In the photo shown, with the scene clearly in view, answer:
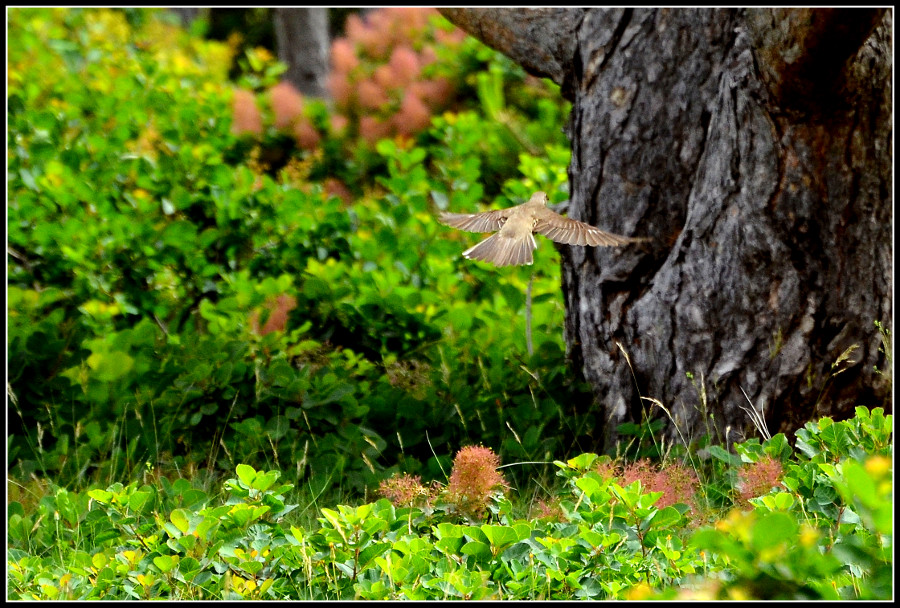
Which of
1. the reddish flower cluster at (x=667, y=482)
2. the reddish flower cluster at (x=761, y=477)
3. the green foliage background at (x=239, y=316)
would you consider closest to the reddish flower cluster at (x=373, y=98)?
the green foliage background at (x=239, y=316)

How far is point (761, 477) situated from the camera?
8.50ft

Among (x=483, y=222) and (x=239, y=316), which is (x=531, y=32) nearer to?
(x=483, y=222)

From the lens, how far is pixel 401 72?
9125mm

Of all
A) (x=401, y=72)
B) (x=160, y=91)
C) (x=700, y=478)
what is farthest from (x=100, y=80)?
(x=700, y=478)

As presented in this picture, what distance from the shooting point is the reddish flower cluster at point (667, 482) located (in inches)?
108

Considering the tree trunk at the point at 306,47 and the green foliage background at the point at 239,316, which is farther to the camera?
the tree trunk at the point at 306,47

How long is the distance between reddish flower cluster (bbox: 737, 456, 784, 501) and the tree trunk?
9.97m

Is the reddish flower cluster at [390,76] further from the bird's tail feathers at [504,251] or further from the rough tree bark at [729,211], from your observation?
the bird's tail feathers at [504,251]

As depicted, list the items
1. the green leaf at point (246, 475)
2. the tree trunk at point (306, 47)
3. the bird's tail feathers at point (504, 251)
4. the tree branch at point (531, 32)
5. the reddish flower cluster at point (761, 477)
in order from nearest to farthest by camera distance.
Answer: the green leaf at point (246, 475) → the reddish flower cluster at point (761, 477) → the bird's tail feathers at point (504, 251) → the tree branch at point (531, 32) → the tree trunk at point (306, 47)

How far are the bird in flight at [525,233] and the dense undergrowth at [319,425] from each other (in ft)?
2.15

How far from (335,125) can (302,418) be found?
572cm

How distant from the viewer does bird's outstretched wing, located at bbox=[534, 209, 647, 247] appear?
2.78 m

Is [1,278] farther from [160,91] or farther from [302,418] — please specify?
[160,91]

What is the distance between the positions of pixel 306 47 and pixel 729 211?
9410 millimetres
